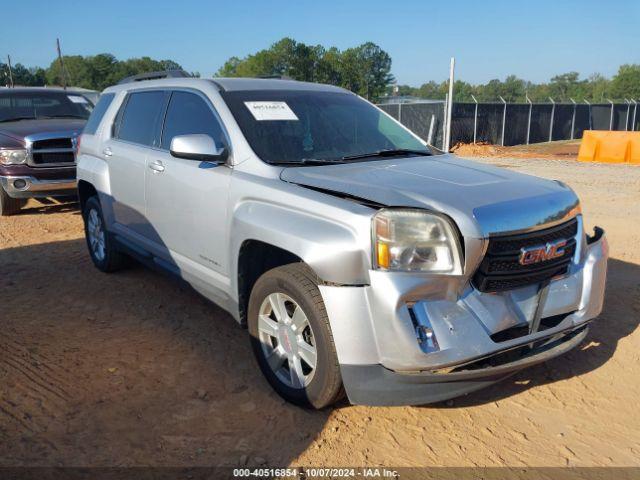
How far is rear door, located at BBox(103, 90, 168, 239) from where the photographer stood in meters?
4.56

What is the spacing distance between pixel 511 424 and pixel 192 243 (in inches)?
93.0

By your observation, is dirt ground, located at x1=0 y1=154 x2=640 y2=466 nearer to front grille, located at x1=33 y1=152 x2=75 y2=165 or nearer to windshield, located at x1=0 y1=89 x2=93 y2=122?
front grille, located at x1=33 y1=152 x2=75 y2=165

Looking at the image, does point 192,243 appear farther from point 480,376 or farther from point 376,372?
point 480,376

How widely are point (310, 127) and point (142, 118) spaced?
1.73 meters

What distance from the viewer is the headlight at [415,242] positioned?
104 inches

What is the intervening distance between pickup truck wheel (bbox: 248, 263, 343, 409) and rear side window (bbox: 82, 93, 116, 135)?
3194mm

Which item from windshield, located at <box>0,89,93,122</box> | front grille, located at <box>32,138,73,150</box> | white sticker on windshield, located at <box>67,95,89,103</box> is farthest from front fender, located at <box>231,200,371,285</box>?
white sticker on windshield, located at <box>67,95,89,103</box>


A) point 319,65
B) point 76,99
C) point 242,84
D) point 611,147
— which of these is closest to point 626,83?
point 319,65

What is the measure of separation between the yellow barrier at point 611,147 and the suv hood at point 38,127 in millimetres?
14690

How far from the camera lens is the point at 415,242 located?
2684 millimetres

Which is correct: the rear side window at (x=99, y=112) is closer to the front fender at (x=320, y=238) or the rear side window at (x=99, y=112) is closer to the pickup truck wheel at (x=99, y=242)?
the pickup truck wheel at (x=99, y=242)

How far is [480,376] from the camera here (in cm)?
273

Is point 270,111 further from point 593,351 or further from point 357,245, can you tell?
point 593,351

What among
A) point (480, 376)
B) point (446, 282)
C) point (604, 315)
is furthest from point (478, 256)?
point (604, 315)
